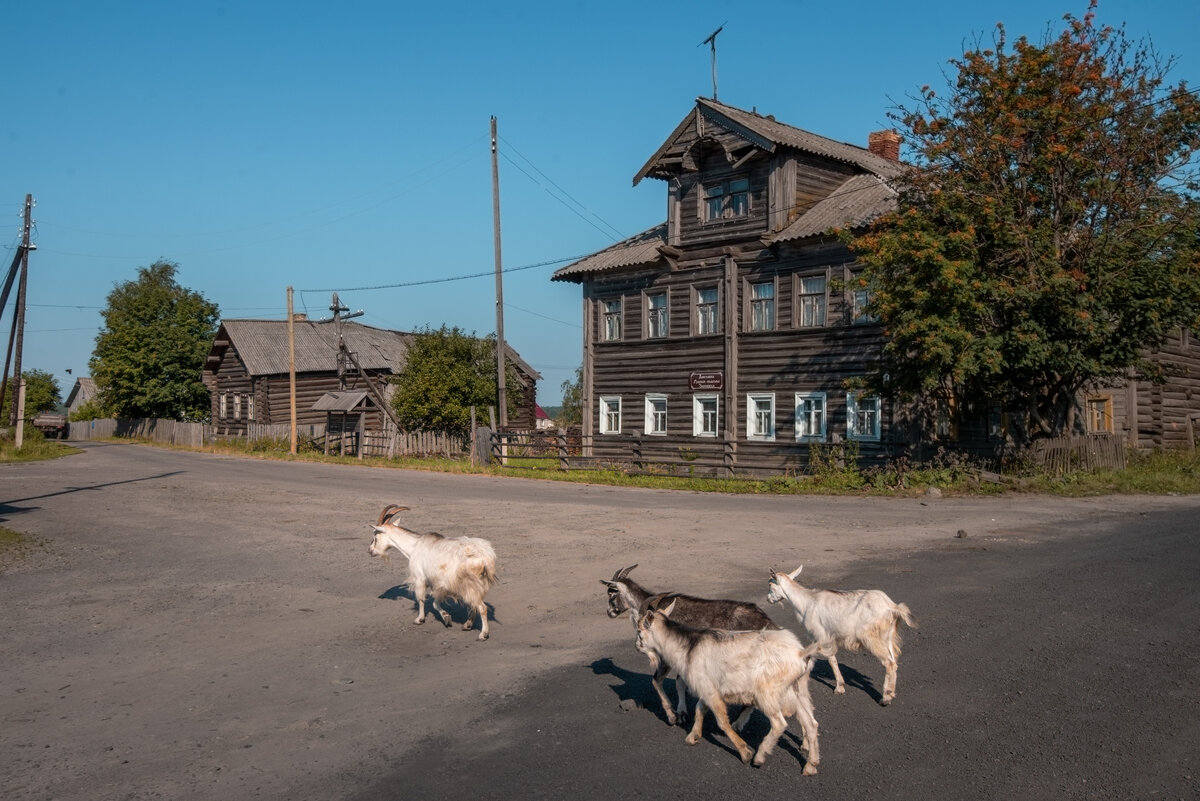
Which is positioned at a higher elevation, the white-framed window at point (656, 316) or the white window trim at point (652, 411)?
the white-framed window at point (656, 316)

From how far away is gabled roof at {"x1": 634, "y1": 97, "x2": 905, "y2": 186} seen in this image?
3066 centimetres

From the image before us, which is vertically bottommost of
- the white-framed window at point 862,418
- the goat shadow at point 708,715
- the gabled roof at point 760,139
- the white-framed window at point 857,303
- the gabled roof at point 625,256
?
the goat shadow at point 708,715

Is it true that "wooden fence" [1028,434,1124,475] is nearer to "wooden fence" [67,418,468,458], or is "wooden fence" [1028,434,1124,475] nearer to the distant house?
"wooden fence" [67,418,468,458]

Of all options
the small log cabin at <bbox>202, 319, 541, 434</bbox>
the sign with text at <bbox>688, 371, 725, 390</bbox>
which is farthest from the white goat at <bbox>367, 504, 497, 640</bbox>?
the small log cabin at <bbox>202, 319, 541, 434</bbox>

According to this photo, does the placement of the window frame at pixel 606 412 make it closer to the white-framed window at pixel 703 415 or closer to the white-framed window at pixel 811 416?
the white-framed window at pixel 703 415

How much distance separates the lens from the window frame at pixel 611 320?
35625 millimetres

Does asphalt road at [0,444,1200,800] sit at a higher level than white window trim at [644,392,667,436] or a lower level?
lower

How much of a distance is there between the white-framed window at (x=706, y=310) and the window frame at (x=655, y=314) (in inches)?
47.9

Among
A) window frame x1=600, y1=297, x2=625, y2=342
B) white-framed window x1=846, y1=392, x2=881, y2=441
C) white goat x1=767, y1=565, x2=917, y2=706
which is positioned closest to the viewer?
white goat x1=767, y1=565, x2=917, y2=706

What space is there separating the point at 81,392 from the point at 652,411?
107 meters

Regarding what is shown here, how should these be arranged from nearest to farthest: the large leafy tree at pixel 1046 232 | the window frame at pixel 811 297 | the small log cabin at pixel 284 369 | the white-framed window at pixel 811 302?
the large leafy tree at pixel 1046 232 < the window frame at pixel 811 297 < the white-framed window at pixel 811 302 < the small log cabin at pixel 284 369

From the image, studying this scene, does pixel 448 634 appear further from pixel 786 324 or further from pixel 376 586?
pixel 786 324

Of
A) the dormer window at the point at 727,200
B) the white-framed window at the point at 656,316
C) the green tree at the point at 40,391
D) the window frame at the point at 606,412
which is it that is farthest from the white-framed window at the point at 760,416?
the green tree at the point at 40,391

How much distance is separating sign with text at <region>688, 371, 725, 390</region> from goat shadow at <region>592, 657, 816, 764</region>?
24.3 meters
